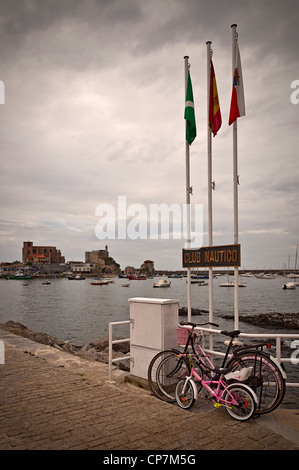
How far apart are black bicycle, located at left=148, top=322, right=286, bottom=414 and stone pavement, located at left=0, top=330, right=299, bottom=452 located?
26 cm

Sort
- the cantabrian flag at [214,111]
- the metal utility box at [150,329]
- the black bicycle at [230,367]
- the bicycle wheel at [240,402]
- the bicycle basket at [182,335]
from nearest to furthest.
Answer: the bicycle wheel at [240,402] < the black bicycle at [230,367] < the bicycle basket at [182,335] < the metal utility box at [150,329] < the cantabrian flag at [214,111]

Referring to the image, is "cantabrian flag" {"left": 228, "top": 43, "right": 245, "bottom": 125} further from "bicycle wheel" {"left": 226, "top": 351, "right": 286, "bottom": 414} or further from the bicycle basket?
"bicycle wheel" {"left": 226, "top": 351, "right": 286, "bottom": 414}

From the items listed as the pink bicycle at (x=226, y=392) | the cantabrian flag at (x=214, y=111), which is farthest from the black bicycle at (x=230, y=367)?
the cantabrian flag at (x=214, y=111)

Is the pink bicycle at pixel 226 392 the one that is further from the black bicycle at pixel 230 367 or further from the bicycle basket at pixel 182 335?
the bicycle basket at pixel 182 335

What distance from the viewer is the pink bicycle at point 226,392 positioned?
497 cm

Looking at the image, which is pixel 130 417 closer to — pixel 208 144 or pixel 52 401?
pixel 52 401

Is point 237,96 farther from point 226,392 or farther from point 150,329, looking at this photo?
point 226,392

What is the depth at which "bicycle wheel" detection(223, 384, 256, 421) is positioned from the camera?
493cm

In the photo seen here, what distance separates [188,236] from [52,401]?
14.0 ft

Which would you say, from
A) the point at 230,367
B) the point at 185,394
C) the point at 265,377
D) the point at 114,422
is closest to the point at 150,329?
the point at 185,394

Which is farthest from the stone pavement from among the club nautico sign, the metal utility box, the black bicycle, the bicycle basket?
the club nautico sign

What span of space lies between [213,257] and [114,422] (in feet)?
11.6

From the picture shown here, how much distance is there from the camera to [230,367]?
5.43 m

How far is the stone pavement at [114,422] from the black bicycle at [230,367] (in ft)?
0.84
